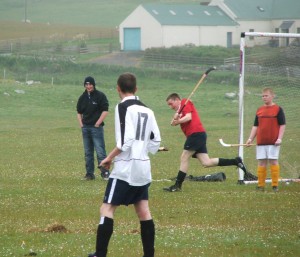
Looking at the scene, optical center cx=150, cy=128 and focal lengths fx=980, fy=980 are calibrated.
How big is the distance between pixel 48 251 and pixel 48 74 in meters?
62.9

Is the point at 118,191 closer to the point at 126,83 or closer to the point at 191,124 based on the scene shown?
the point at 126,83

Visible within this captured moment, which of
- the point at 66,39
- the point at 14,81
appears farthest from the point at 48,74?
the point at 66,39

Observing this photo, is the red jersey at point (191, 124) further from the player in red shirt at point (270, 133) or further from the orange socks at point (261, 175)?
the orange socks at point (261, 175)

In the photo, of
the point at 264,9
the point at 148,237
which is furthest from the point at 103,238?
the point at 264,9

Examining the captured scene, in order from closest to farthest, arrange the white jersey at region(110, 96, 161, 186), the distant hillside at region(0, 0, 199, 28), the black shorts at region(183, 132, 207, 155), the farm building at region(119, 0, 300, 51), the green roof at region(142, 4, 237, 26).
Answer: the white jersey at region(110, 96, 161, 186) → the black shorts at region(183, 132, 207, 155) → the farm building at region(119, 0, 300, 51) → the green roof at region(142, 4, 237, 26) → the distant hillside at region(0, 0, 199, 28)

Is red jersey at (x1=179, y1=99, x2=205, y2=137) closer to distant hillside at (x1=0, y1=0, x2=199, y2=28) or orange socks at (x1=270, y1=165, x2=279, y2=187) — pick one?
orange socks at (x1=270, y1=165, x2=279, y2=187)

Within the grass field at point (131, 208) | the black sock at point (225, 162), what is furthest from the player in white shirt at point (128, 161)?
the black sock at point (225, 162)

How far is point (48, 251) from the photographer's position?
37.9 ft

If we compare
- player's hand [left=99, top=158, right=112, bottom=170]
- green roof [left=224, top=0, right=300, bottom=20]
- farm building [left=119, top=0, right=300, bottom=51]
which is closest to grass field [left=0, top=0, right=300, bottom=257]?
player's hand [left=99, top=158, right=112, bottom=170]

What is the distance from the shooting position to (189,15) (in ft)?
317

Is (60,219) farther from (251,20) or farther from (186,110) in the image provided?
(251,20)

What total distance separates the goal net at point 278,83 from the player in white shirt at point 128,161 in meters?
8.62

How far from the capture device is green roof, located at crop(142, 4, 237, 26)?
93.0m

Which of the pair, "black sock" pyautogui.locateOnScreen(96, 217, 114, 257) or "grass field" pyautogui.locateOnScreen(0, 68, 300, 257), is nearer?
"black sock" pyautogui.locateOnScreen(96, 217, 114, 257)
